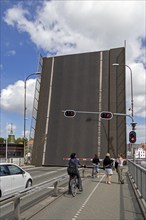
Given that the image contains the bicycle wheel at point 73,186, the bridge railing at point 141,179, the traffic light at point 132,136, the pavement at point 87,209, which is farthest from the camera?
the traffic light at point 132,136

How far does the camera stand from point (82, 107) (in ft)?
118

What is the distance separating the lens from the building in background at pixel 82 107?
3444 cm

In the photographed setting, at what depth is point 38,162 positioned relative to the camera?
36.6 meters

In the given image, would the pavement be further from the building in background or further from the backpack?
the building in background

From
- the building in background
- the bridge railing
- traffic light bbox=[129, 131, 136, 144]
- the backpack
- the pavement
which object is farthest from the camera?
the building in background

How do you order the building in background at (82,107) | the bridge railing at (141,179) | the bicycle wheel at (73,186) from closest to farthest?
1. the bridge railing at (141,179)
2. the bicycle wheel at (73,186)
3. the building in background at (82,107)

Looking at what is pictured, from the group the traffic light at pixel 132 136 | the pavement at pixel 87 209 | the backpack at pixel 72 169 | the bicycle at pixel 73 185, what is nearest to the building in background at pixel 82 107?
the traffic light at pixel 132 136

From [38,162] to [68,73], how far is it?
10449mm

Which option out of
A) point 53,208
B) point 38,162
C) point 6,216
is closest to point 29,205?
point 53,208

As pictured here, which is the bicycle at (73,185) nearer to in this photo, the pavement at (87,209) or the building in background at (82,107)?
the pavement at (87,209)

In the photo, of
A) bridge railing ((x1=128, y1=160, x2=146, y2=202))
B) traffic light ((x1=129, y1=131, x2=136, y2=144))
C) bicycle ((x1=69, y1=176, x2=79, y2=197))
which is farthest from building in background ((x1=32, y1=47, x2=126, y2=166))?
bicycle ((x1=69, y1=176, x2=79, y2=197))

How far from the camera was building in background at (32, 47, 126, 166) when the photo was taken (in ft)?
113

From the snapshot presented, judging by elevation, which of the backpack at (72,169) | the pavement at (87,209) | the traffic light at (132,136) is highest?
the traffic light at (132,136)

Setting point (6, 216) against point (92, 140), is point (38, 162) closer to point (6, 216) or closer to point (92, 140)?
point (92, 140)
